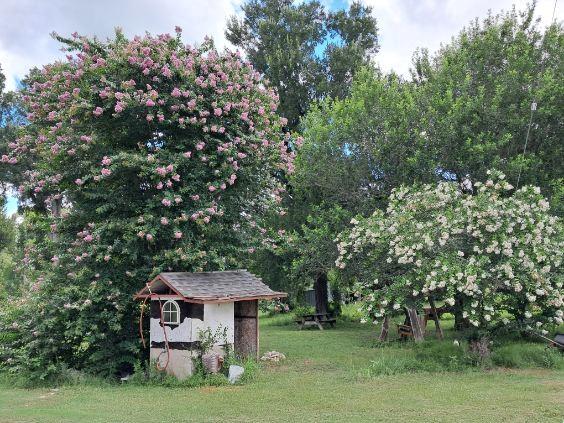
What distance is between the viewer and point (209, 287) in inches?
502

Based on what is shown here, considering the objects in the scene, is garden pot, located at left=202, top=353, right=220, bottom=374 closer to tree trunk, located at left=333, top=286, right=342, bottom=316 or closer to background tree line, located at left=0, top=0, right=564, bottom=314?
background tree line, located at left=0, top=0, right=564, bottom=314

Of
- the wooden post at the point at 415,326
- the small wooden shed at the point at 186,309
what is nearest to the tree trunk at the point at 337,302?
the wooden post at the point at 415,326

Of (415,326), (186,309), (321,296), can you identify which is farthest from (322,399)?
(321,296)

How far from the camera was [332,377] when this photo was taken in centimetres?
1212

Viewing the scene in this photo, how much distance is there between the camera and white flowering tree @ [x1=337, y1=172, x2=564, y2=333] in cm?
1177

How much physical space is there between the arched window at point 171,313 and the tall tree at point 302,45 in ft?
52.8

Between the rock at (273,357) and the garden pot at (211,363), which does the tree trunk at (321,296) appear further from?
the garden pot at (211,363)

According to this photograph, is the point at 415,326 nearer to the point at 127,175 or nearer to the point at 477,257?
the point at 477,257

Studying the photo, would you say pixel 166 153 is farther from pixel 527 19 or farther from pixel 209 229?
pixel 527 19

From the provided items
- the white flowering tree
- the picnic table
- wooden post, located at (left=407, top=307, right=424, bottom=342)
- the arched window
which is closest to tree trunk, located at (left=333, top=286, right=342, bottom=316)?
the picnic table

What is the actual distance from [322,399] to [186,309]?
392cm

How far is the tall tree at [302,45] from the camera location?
27.2m

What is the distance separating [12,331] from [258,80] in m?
8.99

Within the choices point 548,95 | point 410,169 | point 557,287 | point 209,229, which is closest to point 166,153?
point 209,229
